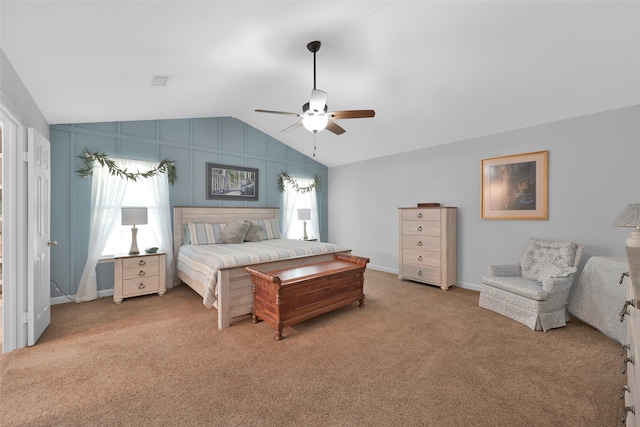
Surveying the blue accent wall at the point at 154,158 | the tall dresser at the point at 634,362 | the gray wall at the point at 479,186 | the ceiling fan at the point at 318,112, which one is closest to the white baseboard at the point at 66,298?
the blue accent wall at the point at 154,158

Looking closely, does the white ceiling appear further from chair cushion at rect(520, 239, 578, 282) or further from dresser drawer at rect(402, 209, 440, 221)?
chair cushion at rect(520, 239, 578, 282)

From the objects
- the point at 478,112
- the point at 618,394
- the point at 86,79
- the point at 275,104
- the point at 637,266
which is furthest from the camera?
the point at 275,104

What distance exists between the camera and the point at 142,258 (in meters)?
3.81

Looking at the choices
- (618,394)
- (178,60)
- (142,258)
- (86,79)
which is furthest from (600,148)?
(142,258)

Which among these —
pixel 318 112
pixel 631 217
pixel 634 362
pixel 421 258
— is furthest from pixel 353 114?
pixel 421 258

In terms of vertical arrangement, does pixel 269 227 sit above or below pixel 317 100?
below

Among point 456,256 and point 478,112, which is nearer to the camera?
point 478,112

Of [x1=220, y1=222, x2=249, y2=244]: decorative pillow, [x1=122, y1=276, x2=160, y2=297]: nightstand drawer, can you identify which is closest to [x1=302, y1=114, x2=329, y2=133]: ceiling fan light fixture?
[x1=220, y1=222, x2=249, y2=244]: decorative pillow

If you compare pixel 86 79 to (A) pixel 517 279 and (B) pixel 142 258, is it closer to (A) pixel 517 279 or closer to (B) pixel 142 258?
(B) pixel 142 258

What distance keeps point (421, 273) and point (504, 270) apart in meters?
1.37

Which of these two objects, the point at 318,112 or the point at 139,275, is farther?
the point at 139,275

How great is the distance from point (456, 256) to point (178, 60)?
4.66 m

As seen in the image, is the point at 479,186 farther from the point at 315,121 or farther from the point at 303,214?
the point at 303,214

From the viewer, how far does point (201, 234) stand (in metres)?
4.47
